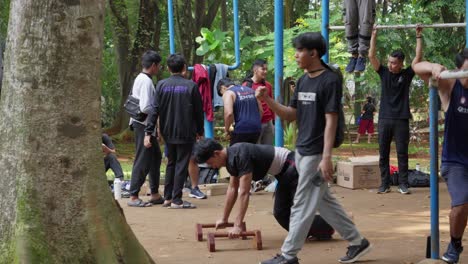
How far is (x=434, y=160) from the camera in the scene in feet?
19.9

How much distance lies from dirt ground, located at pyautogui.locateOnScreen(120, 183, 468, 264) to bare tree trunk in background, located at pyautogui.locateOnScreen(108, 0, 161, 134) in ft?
49.9

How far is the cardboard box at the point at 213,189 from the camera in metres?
12.2

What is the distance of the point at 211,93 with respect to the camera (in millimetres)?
12797

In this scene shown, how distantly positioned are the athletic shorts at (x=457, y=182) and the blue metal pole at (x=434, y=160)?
147 millimetres

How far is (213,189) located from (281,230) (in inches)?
135

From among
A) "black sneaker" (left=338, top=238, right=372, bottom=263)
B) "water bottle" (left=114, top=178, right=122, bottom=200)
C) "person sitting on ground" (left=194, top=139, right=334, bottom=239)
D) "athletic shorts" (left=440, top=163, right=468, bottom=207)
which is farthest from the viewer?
"water bottle" (left=114, top=178, right=122, bottom=200)

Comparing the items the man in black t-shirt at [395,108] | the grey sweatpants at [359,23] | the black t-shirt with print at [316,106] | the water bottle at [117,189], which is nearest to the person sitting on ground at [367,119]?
the man in black t-shirt at [395,108]

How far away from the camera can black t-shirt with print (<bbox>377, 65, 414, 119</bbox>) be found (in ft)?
37.4

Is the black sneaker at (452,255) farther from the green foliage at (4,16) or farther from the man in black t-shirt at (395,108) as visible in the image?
the green foliage at (4,16)

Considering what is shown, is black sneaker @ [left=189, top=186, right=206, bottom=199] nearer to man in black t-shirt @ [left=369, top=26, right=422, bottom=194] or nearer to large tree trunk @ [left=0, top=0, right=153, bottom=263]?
man in black t-shirt @ [left=369, top=26, right=422, bottom=194]

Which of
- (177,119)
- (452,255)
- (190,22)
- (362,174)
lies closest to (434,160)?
(452,255)

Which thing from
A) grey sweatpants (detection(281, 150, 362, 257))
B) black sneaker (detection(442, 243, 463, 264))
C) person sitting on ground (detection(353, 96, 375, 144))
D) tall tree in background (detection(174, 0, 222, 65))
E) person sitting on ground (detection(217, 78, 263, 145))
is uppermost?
tall tree in background (detection(174, 0, 222, 65))

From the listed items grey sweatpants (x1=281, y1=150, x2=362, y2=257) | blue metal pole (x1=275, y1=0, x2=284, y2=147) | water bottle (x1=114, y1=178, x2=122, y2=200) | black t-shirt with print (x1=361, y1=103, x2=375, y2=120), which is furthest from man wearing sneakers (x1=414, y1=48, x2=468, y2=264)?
black t-shirt with print (x1=361, y1=103, x2=375, y2=120)

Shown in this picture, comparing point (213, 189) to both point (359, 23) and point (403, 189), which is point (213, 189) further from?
point (359, 23)
